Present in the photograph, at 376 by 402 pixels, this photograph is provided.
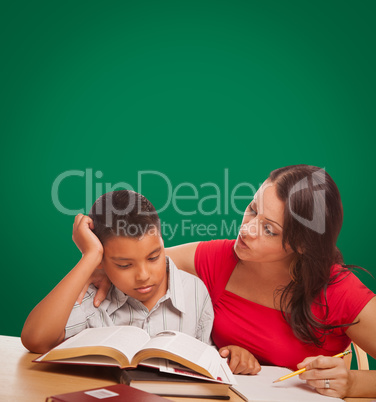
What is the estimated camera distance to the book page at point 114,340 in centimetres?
105

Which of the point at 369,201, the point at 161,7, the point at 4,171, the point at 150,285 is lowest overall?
the point at 150,285

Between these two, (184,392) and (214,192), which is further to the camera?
(214,192)

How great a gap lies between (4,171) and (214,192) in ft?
4.37

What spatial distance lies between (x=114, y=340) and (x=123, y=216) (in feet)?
1.28

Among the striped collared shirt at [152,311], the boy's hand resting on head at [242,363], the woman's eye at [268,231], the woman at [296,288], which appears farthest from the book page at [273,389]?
the woman's eye at [268,231]

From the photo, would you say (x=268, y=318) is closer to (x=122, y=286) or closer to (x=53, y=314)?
(x=122, y=286)

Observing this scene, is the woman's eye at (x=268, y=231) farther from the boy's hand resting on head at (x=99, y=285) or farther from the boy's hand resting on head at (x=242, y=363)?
the boy's hand resting on head at (x=99, y=285)

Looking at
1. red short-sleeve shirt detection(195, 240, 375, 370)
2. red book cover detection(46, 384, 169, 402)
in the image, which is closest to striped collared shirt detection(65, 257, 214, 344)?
red short-sleeve shirt detection(195, 240, 375, 370)

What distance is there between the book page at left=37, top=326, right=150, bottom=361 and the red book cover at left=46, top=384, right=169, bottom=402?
12 cm

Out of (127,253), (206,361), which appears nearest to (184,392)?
(206,361)

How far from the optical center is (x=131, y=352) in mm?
1041

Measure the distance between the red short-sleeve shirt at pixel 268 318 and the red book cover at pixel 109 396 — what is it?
672 millimetres

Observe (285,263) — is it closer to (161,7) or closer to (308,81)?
(308,81)

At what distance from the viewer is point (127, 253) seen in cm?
133
